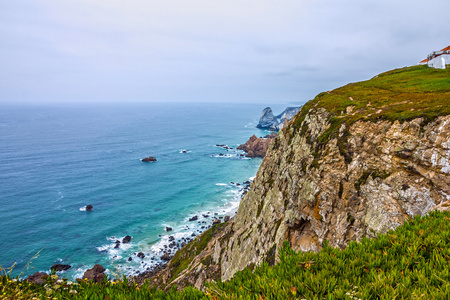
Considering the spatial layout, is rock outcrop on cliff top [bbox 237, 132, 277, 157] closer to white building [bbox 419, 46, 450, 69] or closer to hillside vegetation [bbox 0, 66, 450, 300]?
hillside vegetation [bbox 0, 66, 450, 300]

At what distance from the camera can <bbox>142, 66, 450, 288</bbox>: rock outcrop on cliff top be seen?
63.2 feet

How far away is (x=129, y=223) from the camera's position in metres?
73.4

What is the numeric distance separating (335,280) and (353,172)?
2025 centimetres

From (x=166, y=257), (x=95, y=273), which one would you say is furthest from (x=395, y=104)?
(x=95, y=273)

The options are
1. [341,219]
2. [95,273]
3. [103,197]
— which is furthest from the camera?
[103,197]

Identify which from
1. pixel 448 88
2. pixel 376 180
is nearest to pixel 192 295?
pixel 376 180

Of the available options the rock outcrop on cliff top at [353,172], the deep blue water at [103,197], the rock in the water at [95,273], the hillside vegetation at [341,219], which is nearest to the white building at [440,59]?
the rock outcrop on cliff top at [353,172]

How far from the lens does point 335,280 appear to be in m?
5.57

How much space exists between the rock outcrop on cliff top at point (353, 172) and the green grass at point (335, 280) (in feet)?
33.1

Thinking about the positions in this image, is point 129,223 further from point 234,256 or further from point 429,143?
point 429,143

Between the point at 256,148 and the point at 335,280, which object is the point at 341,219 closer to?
the point at 335,280

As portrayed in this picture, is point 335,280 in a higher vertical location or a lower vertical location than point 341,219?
higher

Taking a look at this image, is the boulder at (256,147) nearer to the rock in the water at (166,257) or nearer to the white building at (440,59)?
the rock in the water at (166,257)

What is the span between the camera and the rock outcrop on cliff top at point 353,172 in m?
19.2
